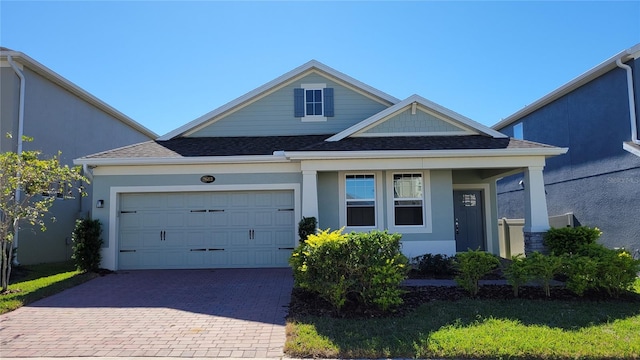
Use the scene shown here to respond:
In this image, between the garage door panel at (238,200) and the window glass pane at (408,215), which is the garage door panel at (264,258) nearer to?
the garage door panel at (238,200)

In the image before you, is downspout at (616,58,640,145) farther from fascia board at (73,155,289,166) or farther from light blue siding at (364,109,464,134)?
fascia board at (73,155,289,166)

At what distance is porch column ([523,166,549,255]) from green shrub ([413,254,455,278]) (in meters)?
2.31

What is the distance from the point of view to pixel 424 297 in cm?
781

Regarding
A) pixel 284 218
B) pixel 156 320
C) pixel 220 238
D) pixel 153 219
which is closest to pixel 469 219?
pixel 284 218

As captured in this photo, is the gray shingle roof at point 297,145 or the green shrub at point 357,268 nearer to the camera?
the green shrub at point 357,268

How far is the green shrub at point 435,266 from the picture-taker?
10.2 meters

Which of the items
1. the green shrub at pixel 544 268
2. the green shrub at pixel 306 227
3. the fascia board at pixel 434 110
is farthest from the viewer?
the fascia board at pixel 434 110

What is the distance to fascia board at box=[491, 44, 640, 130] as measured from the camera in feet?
38.5

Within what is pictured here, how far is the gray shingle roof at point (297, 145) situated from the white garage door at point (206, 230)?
1238 mm

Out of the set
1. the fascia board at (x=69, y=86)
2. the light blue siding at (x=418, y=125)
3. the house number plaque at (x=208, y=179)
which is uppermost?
the fascia board at (x=69, y=86)

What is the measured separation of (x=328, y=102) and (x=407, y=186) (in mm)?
4377

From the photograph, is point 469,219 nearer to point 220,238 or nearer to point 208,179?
point 220,238

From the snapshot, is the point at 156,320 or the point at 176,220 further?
the point at 176,220

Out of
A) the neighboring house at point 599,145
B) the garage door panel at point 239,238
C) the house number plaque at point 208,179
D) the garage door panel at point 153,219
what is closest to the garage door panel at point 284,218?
the garage door panel at point 239,238
